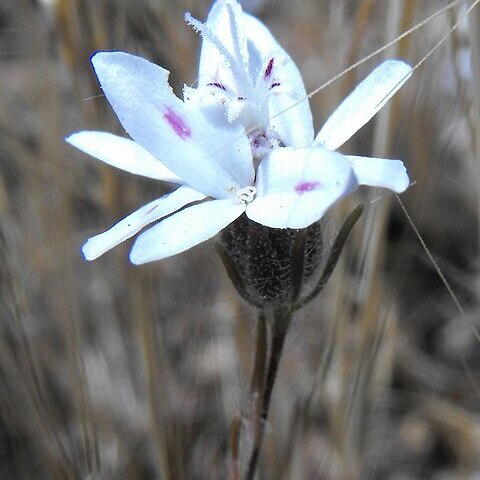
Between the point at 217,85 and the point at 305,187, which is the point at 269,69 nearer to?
the point at 217,85

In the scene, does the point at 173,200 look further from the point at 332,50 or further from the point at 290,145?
the point at 332,50

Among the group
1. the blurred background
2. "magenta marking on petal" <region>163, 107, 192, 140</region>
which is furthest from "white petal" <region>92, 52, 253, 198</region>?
the blurred background

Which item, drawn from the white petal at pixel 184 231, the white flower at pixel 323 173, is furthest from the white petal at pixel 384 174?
the white petal at pixel 184 231

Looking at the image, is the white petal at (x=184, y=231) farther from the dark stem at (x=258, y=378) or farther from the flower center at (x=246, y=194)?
the dark stem at (x=258, y=378)

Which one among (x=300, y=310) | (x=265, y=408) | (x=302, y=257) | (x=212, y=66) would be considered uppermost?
(x=212, y=66)

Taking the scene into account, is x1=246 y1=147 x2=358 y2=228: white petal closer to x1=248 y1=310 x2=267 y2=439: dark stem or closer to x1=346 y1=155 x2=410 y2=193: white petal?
x1=346 y1=155 x2=410 y2=193: white petal

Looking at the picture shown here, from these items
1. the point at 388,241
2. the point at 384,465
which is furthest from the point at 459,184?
the point at 384,465

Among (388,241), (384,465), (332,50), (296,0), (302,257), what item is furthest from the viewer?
(296,0)
